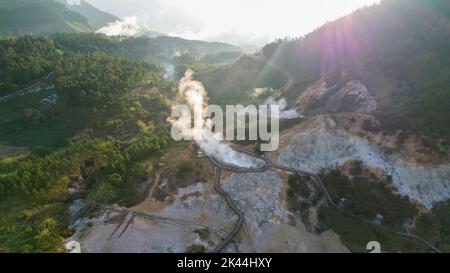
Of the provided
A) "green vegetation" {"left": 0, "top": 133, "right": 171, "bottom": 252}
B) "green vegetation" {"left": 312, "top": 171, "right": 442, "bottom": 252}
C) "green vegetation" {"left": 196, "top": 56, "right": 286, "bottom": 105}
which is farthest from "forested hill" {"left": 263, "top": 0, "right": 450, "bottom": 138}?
"green vegetation" {"left": 0, "top": 133, "right": 171, "bottom": 252}

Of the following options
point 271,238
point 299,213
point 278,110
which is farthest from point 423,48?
point 271,238

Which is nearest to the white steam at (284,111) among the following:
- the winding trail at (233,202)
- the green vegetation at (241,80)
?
the green vegetation at (241,80)

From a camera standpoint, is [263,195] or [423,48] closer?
[263,195]

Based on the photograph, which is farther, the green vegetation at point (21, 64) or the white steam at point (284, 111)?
the green vegetation at point (21, 64)

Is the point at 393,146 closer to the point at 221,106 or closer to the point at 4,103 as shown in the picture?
the point at 221,106

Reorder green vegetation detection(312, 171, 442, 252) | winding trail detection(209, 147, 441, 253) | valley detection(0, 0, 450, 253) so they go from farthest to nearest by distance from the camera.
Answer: green vegetation detection(312, 171, 442, 252), valley detection(0, 0, 450, 253), winding trail detection(209, 147, 441, 253)

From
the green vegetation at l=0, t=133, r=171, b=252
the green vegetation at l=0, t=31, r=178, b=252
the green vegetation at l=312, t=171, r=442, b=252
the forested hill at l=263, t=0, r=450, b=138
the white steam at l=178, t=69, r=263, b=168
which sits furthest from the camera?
the forested hill at l=263, t=0, r=450, b=138

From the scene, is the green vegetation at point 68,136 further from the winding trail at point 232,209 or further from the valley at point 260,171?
the winding trail at point 232,209

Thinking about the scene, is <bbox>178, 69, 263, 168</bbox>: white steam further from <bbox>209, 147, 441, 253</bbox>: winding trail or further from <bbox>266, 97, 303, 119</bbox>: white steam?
<bbox>266, 97, 303, 119</bbox>: white steam
